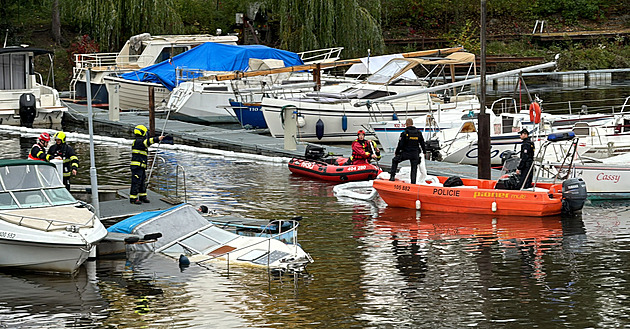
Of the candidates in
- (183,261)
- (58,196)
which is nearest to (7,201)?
(58,196)

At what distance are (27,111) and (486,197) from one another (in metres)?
25.7

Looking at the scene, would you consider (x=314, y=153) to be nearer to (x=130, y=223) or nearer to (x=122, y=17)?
(x=130, y=223)

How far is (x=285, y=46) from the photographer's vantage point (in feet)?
161

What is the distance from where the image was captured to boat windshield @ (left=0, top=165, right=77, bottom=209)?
16406 mm

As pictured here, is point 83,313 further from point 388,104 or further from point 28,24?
point 28,24

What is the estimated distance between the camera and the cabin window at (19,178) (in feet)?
54.4

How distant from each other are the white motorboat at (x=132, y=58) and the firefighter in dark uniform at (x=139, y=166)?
2737 cm

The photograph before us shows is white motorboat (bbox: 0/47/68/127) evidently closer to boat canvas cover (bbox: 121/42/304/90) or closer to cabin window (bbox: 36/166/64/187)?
boat canvas cover (bbox: 121/42/304/90)

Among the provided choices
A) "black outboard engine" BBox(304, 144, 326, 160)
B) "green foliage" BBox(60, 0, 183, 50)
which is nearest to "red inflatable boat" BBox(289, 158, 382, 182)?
"black outboard engine" BBox(304, 144, 326, 160)

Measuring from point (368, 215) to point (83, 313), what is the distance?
869 cm

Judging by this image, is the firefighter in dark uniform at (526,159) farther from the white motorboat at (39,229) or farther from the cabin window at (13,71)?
the cabin window at (13,71)

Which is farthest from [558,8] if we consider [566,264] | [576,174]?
[566,264]

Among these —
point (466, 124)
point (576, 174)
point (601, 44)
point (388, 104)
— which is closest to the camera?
point (576, 174)

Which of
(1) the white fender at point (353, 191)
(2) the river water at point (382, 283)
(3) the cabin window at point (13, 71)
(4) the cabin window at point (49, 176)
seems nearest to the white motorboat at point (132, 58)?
(3) the cabin window at point (13, 71)
